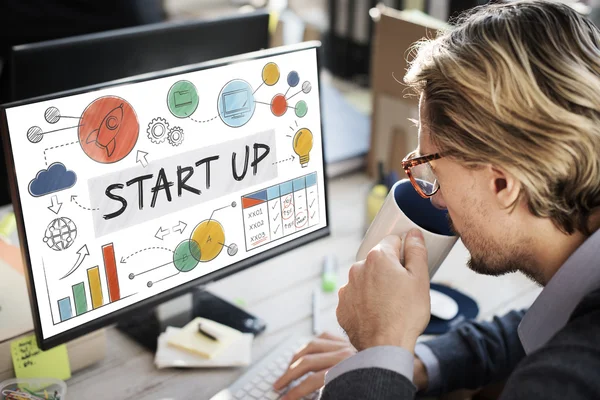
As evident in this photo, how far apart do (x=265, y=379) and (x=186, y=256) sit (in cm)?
24

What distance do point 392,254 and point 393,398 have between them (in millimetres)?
219

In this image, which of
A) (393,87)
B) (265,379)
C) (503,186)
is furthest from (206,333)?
(393,87)

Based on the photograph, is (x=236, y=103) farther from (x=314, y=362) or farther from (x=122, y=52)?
(x=314, y=362)

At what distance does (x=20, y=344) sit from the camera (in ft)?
3.41

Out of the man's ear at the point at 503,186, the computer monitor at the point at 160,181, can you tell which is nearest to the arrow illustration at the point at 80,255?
the computer monitor at the point at 160,181

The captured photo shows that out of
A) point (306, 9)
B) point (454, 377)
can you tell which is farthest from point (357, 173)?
point (306, 9)

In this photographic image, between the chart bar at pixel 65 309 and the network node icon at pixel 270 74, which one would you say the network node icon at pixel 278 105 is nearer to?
the network node icon at pixel 270 74

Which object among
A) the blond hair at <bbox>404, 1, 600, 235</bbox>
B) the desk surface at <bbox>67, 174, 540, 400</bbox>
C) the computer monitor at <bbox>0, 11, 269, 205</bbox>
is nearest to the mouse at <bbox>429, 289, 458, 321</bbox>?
the desk surface at <bbox>67, 174, 540, 400</bbox>

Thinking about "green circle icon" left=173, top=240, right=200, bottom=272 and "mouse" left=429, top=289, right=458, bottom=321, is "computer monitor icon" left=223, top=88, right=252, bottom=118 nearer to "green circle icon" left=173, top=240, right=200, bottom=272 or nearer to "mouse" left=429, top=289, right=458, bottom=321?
"green circle icon" left=173, top=240, right=200, bottom=272

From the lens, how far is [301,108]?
116 cm

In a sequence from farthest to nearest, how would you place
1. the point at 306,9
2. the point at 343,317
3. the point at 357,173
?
the point at 306,9, the point at 357,173, the point at 343,317

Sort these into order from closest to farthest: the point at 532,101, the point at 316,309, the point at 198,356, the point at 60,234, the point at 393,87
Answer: the point at 532,101
the point at 60,234
the point at 198,356
the point at 316,309
the point at 393,87

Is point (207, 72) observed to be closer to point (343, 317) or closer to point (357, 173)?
point (343, 317)

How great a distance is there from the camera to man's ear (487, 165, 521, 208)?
2.83 ft
